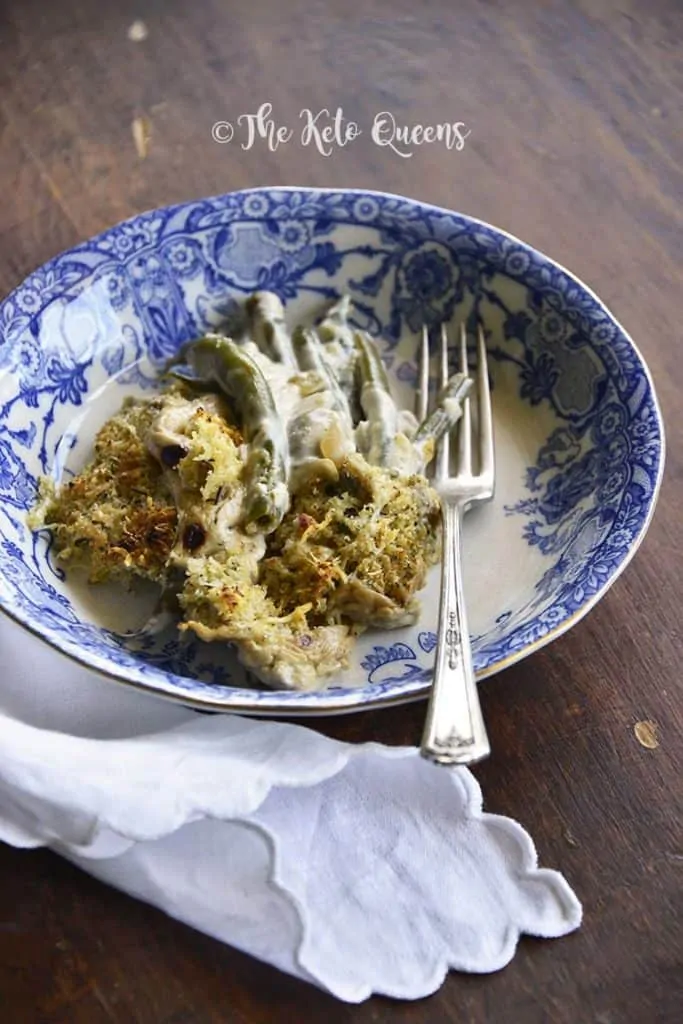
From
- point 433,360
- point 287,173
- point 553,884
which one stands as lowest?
point 553,884

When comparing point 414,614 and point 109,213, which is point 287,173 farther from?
point 414,614

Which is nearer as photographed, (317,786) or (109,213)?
(317,786)

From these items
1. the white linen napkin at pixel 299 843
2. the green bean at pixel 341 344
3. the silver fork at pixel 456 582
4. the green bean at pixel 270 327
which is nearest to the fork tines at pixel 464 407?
the silver fork at pixel 456 582

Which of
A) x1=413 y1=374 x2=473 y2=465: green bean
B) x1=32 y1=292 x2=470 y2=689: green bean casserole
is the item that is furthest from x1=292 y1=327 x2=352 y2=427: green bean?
x1=413 y1=374 x2=473 y2=465: green bean

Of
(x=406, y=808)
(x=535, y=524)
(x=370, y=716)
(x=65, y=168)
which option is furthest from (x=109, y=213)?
(x=406, y=808)

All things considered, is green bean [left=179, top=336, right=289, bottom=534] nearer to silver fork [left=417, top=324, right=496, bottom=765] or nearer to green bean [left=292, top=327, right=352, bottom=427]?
green bean [left=292, top=327, right=352, bottom=427]

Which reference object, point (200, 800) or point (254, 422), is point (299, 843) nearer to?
point (200, 800)

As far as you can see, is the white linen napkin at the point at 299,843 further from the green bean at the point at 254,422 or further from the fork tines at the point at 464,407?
the fork tines at the point at 464,407
